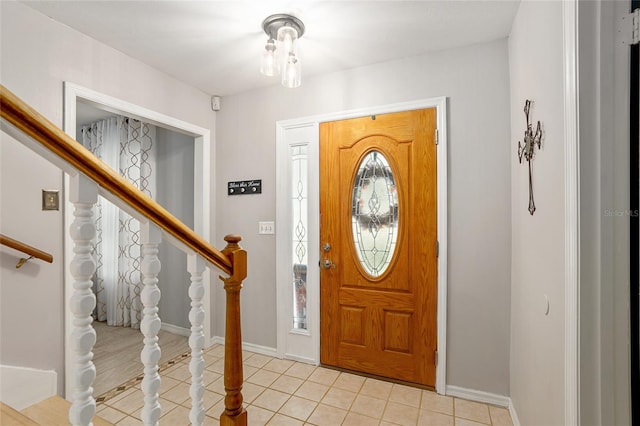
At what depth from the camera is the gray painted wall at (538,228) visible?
1091mm

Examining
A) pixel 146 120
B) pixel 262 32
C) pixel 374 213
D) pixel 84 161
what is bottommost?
pixel 374 213

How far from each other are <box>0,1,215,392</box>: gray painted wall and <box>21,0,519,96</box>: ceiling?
0.15 metres

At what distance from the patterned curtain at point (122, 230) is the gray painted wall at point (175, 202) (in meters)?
0.14

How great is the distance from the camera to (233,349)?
49.8 inches

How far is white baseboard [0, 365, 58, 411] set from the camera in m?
1.58

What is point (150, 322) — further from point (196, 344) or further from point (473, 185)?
point (473, 185)

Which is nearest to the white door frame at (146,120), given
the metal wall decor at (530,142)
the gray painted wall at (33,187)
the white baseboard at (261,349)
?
the gray painted wall at (33,187)

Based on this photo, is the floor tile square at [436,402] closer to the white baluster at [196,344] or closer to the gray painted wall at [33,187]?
the white baluster at [196,344]

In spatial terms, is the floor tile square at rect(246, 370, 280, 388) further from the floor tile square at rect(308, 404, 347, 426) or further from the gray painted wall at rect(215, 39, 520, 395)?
the gray painted wall at rect(215, 39, 520, 395)

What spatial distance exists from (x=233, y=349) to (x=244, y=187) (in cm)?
184

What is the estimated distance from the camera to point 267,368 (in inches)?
99.0

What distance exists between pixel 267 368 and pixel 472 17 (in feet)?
9.82

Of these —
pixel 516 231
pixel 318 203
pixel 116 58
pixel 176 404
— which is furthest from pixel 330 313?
pixel 116 58

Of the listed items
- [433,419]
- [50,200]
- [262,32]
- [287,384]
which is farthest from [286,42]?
[433,419]
